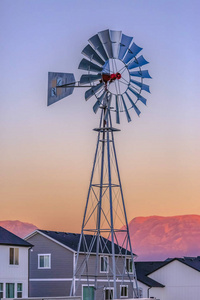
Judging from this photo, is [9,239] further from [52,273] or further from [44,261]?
[52,273]

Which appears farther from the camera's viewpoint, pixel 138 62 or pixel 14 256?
pixel 14 256

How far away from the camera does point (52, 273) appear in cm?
6250

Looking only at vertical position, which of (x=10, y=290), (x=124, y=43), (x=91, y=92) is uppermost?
(x=124, y=43)

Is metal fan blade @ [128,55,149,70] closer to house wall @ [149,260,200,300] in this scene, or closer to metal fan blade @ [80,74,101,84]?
metal fan blade @ [80,74,101,84]

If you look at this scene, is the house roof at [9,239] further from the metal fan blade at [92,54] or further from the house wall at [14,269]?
the metal fan blade at [92,54]

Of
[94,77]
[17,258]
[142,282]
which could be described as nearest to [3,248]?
[17,258]

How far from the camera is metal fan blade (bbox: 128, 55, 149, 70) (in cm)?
4547

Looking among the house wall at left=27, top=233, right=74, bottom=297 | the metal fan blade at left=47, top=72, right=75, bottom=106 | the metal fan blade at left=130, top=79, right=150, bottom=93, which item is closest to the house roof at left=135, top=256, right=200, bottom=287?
the house wall at left=27, top=233, right=74, bottom=297

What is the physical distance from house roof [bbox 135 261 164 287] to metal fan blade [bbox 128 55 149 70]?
109ft

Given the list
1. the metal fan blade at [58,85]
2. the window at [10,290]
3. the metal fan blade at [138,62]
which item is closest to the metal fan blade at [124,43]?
the metal fan blade at [138,62]

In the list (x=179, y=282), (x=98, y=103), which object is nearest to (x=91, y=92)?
(x=98, y=103)

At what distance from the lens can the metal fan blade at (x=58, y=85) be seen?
44500mm

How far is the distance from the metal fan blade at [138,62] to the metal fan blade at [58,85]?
158 inches

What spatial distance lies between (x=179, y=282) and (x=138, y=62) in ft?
117
